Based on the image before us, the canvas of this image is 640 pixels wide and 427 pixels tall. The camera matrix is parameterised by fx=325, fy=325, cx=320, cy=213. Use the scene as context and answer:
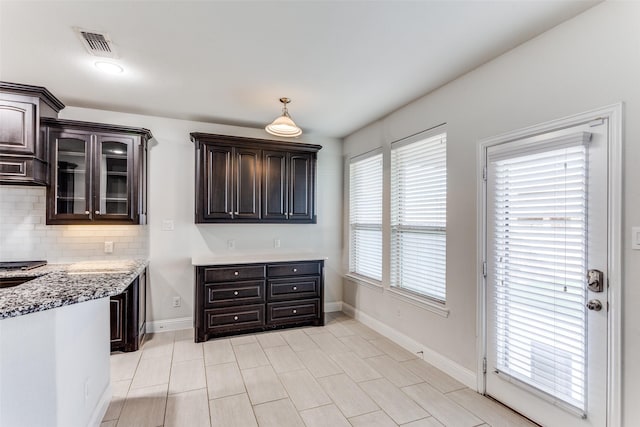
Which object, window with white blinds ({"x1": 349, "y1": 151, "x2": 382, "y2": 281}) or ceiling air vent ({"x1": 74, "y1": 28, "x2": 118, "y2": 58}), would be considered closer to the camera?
ceiling air vent ({"x1": 74, "y1": 28, "x2": 118, "y2": 58})

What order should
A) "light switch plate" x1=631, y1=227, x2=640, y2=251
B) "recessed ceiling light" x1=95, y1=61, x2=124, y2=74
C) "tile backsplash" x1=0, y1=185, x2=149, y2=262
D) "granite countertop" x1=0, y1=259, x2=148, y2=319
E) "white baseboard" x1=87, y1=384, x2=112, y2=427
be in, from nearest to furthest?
"granite countertop" x1=0, y1=259, x2=148, y2=319 → "light switch plate" x1=631, y1=227, x2=640, y2=251 → "white baseboard" x1=87, y1=384, x2=112, y2=427 → "recessed ceiling light" x1=95, y1=61, x2=124, y2=74 → "tile backsplash" x1=0, y1=185, x2=149, y2=262

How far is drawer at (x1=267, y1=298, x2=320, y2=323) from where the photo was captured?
3.92 metres

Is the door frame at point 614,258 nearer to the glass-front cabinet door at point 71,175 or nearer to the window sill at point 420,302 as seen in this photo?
the window sill at point 420,302

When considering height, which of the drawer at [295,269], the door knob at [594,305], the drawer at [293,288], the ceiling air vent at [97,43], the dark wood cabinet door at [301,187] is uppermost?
the ceiling air vent at [97,43]

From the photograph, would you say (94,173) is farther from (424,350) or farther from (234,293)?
(424,350)

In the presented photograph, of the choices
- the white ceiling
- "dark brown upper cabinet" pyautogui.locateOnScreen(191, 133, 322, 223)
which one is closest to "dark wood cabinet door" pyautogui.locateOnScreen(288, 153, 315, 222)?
"dark brown upper cabinet" pyautogui.locateOnScreen(191, 133, 322, 223)

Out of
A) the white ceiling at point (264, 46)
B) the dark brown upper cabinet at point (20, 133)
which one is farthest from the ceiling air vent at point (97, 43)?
the dark brown upper cabinet at point (20, 133)

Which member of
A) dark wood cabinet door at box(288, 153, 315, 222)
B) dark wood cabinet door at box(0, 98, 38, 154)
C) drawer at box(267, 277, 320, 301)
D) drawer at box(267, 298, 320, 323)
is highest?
dark wood cabinet door at box(0, 98, 38, 154)

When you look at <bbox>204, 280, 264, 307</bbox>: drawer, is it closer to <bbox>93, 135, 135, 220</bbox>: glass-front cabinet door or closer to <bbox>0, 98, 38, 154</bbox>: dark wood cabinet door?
<bbox>93, 135, 135, 220</bbox>: glass-front cabinet door

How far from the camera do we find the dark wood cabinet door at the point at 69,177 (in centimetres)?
328

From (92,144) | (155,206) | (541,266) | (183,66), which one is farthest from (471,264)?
(92,144)

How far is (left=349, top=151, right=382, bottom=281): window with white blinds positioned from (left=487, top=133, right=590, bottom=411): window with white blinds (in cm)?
168

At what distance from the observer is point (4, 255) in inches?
132

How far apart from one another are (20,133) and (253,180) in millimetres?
2228
